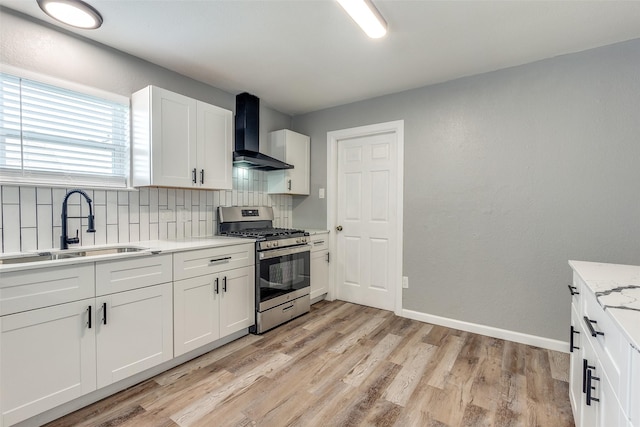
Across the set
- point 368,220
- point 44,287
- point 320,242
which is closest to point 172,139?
point 44,287

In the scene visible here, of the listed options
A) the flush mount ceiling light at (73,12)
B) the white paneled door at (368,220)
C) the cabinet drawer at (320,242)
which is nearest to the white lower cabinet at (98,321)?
the cabinet drawer at (320,242)

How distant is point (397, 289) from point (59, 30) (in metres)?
3.66

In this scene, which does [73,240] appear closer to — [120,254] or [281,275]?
[120,254]

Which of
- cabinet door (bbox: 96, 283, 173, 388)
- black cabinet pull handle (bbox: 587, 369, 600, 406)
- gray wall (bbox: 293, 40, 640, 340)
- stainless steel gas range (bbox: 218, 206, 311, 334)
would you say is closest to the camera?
black cabinet pull handle (bbox: 587, 369, 600, 406)

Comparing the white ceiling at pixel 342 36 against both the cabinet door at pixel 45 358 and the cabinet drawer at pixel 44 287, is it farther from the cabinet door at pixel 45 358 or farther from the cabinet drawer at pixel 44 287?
the cabinet door at pixel 45 358

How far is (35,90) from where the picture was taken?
6.51ft

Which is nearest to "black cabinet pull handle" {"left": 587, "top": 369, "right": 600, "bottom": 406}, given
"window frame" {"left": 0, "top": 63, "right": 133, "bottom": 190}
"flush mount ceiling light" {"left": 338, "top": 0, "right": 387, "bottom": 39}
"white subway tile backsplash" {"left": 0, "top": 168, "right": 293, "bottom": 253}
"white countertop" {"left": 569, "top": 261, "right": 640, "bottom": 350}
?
"white countertop" {"left": 569, "top": 261, "right": 640, "bottom": 350}

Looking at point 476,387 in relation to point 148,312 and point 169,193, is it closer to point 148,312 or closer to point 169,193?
point 148,312

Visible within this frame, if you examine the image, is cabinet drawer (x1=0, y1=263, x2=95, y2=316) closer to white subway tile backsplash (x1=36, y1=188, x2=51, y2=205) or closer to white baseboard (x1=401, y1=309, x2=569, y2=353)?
white subway tile backsplash (x1=36, y1=188, x2=51, y2=205)

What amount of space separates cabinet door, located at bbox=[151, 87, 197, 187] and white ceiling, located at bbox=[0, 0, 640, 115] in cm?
39

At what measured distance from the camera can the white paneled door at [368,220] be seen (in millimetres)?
3408

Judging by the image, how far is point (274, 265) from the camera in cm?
291

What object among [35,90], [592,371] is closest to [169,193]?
[35,90]

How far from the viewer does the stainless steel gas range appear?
2781 millimetres
